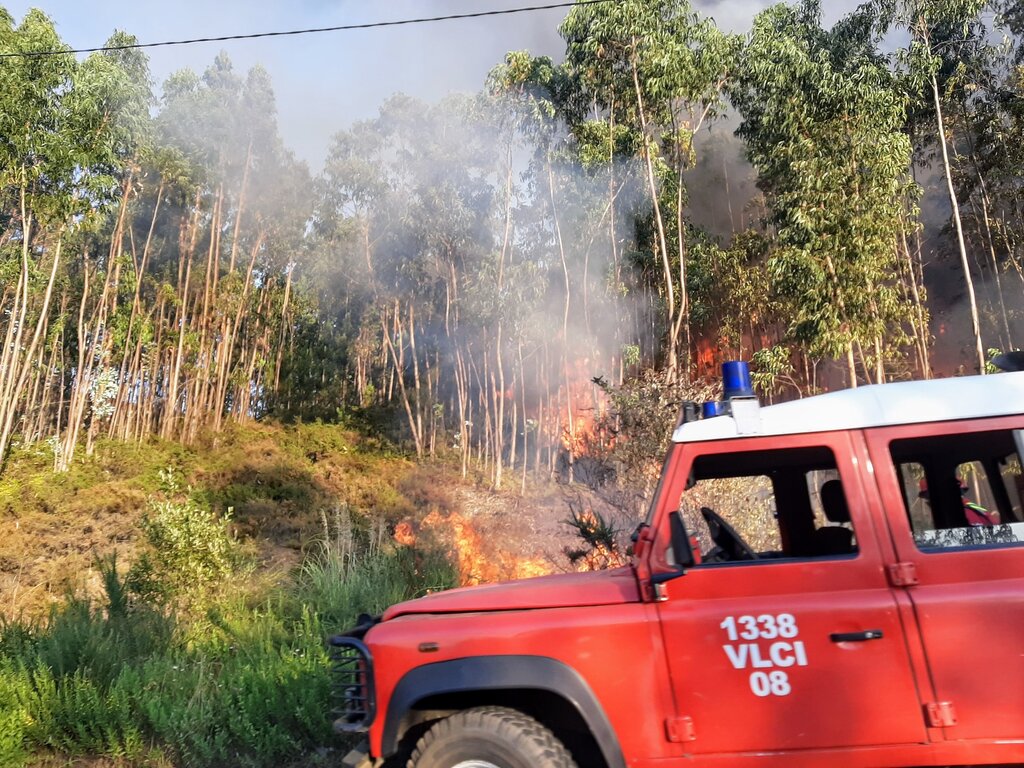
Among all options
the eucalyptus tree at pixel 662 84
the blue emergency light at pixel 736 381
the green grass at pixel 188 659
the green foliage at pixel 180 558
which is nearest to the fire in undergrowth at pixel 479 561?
the green grass at pixel 188 659

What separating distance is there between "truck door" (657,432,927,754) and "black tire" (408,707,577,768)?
0.50 m

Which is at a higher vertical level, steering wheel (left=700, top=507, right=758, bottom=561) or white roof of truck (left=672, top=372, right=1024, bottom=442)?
white roof of truck (left=672, top=372, right=1024, bottom=442)

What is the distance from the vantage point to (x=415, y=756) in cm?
280

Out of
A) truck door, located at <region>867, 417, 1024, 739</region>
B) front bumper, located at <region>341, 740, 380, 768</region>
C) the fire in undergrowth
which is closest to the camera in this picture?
truck door, located at <region>867, 417, 1024, 739</region>

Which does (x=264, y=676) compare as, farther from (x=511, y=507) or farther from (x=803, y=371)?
(x=803, y=371)

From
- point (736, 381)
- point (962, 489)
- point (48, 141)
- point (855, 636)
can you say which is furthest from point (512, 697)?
point (48, 141)

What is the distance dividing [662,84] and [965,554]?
1849cm

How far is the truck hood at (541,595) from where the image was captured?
2.83 meters

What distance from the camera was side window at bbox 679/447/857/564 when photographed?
2871 millimetres

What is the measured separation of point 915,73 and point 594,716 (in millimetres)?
18511

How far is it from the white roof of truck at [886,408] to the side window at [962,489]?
0.10m

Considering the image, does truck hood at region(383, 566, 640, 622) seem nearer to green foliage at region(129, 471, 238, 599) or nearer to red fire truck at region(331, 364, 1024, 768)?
red fire truck at region(331, 364, 1024, 768)

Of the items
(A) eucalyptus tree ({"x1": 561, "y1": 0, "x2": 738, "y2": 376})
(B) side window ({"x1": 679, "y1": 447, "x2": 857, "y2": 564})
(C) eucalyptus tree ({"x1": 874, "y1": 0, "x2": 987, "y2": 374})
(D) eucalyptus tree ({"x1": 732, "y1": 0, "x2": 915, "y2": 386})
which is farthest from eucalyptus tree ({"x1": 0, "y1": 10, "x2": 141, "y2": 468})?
(C) eucalyptus tree ({"x1": 874, "y1": 0, "x2": 987, "y2": 374})

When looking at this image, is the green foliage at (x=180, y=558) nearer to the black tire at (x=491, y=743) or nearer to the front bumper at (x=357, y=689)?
the front bumper at (x=357, y=689)
